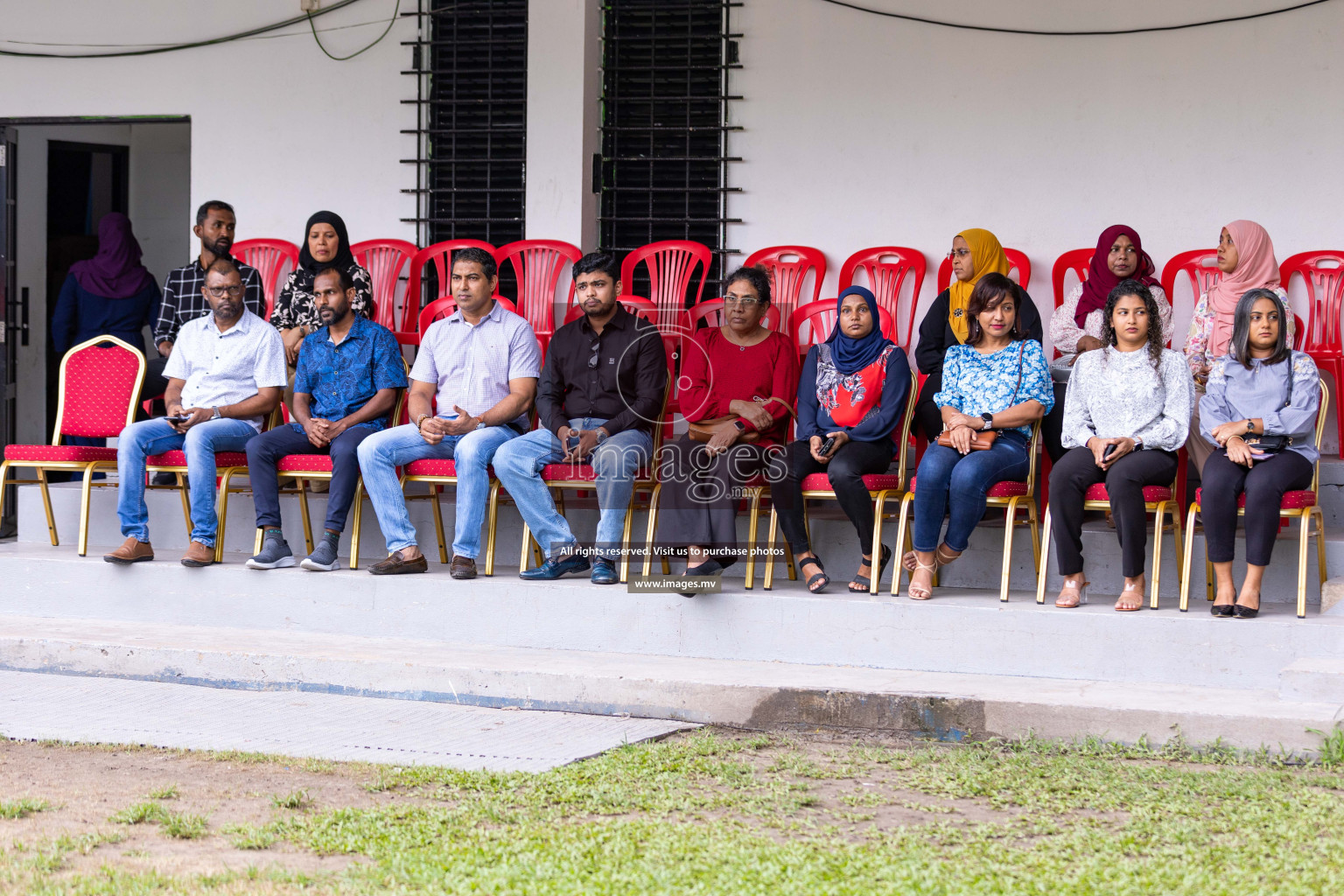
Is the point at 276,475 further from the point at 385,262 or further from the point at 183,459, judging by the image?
the point at 385,262

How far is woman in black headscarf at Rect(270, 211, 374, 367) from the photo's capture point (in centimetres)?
642

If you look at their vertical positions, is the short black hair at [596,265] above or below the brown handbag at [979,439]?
above

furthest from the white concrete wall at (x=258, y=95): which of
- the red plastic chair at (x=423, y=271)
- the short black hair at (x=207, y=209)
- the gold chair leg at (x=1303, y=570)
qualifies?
the gold chair leg at (x=1303, y=570)

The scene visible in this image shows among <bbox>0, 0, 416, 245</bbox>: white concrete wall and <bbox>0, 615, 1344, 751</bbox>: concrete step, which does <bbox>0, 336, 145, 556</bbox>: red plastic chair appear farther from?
<bbox>0, 0, 416, 245</bbox>: white concrete wall

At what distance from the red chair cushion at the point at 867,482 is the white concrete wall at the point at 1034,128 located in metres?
1.83

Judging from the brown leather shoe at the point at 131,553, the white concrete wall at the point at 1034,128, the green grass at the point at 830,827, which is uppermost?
the white concrete wall at the point at 1034,128

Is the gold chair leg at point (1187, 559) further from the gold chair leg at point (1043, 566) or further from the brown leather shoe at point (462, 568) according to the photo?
the brown leather shoe at point (462, 568)

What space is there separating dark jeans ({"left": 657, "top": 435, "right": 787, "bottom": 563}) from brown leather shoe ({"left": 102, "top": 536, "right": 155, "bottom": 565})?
2.21 m

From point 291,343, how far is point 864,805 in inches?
158

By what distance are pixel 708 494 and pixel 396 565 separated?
1277mm

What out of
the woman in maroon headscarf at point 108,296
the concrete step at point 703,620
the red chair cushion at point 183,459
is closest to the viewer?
the concrete step at point 703,620

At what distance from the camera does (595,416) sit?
18.2ft

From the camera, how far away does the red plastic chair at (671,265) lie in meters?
6.80

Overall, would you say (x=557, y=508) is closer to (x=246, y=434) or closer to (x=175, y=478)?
(x=246, y=434)
